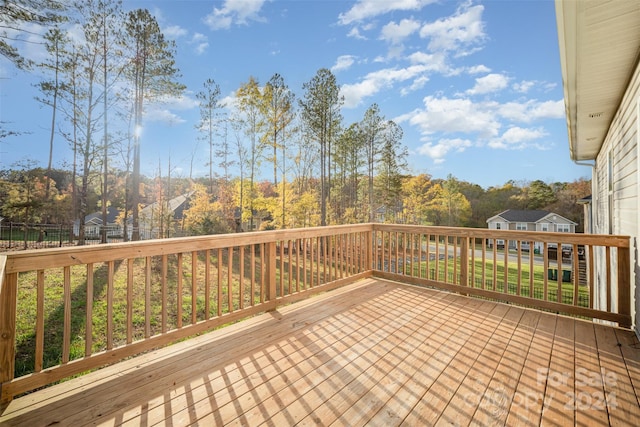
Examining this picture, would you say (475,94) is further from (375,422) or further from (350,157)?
(375,422)

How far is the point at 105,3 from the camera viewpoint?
7.78 m

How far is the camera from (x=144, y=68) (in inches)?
346

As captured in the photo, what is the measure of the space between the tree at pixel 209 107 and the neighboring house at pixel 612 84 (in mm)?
12192

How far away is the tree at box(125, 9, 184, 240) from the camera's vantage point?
839cm

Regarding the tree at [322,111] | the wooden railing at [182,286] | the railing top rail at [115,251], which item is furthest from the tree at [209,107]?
the railing top rail at [115,251]

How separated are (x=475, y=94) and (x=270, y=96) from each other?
18.3 m

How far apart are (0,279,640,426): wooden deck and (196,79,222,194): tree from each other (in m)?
11.8

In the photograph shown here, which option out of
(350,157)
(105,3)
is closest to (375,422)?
(105,3)

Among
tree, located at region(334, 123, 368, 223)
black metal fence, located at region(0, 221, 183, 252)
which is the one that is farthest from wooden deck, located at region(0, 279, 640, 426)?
tree, located at region(334, 123, 368, 223)

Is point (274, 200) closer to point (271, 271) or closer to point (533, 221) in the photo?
point (271, 271)

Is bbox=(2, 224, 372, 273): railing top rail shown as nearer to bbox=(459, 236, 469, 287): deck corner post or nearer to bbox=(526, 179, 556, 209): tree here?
bbox=(459, 236, 469, 287): deck corner post

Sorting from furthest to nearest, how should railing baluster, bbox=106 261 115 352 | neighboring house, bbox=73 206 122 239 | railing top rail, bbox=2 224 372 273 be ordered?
neighboring house, bbox=73 206 122 239 < railing baluster, bbox=106 261 115 352 < railing top rail, bbox=2 224 372 273

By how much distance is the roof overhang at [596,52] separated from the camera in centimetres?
177

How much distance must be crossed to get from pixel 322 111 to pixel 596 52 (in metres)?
12.0
